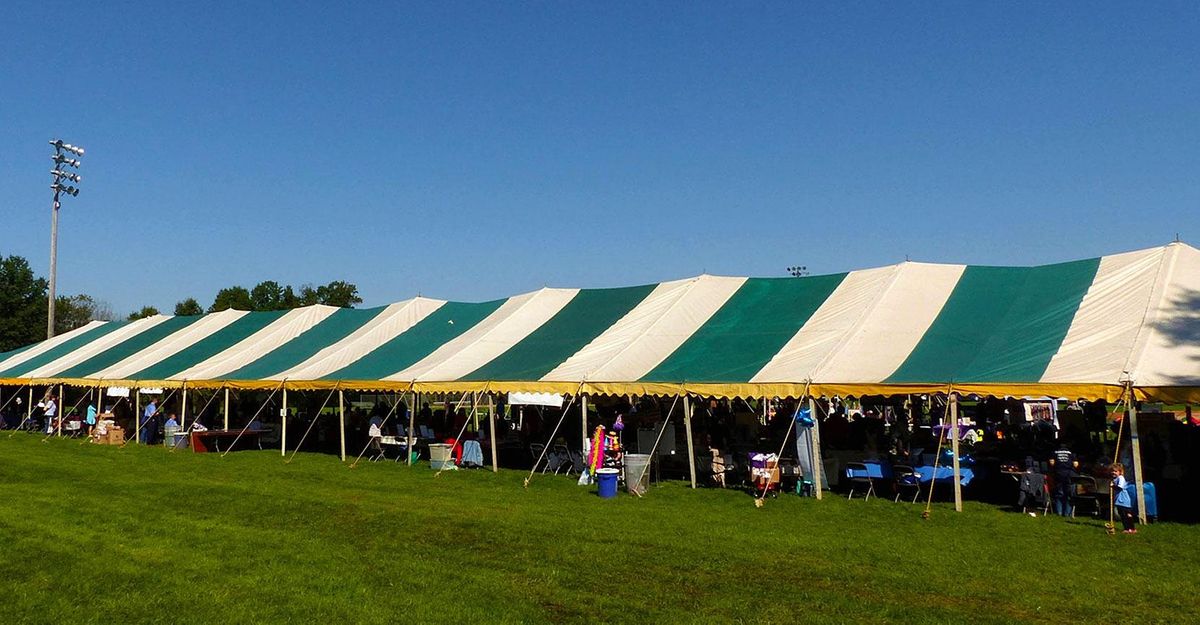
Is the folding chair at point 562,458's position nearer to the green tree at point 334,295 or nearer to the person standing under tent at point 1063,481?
the person standing under tent at point 1063,481

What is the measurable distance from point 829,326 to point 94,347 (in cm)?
2258

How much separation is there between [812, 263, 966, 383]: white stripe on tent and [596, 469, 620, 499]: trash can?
306cm

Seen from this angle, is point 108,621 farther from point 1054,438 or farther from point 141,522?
point 1054,438

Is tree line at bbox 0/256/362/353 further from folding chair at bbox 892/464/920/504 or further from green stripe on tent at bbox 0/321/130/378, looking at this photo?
folding chair at bbox 892/464/920/504

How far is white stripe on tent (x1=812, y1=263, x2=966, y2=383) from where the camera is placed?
464 inches

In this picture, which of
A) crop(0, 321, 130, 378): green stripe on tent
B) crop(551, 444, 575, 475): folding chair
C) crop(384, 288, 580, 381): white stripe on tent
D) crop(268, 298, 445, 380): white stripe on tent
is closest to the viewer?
crop(551, 444, 575, 475): folding chair

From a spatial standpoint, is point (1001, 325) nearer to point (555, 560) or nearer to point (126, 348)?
point (555, 560)

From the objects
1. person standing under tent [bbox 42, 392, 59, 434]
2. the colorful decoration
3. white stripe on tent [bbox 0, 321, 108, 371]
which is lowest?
the colorful decoration

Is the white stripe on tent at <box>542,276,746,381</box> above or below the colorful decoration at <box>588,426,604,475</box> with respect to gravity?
above

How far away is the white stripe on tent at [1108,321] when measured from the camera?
10094 millimetres

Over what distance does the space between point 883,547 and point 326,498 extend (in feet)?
23.3

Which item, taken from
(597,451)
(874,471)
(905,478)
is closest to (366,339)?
(597,451)

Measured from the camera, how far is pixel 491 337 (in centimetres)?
1739

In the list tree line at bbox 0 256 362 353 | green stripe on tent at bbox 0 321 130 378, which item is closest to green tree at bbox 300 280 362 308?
tree line at bbox 0 256 362 353
